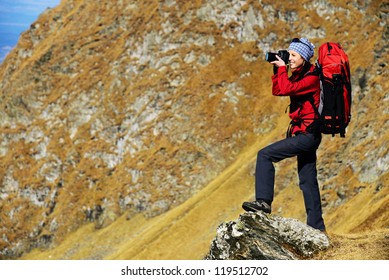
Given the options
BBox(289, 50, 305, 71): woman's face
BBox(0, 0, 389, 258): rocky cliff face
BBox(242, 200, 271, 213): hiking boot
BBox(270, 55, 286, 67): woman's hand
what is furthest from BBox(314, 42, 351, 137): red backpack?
BBox(0, 0, 389, 258): rocky cliff face

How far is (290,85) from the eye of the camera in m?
12.8

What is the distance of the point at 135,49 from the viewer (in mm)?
79938

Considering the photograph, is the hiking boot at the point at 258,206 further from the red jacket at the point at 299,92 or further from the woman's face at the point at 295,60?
the woman's face at the point at 295,60

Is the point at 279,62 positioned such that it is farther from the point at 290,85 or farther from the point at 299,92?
the point at 299,92

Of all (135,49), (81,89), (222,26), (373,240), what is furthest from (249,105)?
(373,240)

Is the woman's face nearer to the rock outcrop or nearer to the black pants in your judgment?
the black pants

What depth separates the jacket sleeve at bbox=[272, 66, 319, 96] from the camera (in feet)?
41.7

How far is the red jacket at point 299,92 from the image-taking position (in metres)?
12.7

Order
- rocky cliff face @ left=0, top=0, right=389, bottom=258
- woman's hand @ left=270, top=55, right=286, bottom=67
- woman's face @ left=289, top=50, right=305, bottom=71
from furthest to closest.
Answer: rocky cliff face @ left=0, top=0, right=389, bottom=258, woman's face @ left=289, top=50, right=305, bottom=71, woman's hand @ left=270, top=55, right=286, bottom=67

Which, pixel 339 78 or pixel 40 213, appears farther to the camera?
pixel 40 213

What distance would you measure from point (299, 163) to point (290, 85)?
2176mm

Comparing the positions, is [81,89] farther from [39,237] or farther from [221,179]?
[221,179]

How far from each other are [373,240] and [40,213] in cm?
6791

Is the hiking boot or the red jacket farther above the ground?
the red jacket
